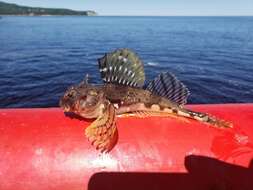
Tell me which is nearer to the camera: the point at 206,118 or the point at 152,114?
the point at 206,118

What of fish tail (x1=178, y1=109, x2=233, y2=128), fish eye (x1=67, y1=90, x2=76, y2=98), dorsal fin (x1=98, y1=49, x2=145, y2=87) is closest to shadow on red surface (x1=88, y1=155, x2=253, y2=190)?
fish tail (x1=178, y1=109, x2=233, y2=128)

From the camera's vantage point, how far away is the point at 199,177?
436 centimetres

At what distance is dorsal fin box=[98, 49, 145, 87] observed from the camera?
554cm

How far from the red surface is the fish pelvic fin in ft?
0.29

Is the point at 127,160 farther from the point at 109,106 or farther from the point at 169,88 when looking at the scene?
the point at 169,88

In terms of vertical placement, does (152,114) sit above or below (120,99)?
below

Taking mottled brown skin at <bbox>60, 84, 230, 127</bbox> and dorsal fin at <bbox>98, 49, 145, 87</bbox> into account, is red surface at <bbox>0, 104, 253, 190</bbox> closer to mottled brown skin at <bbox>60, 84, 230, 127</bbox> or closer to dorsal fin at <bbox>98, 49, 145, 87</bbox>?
mottled brown skin at <bbox>60, 84, 230, 127</bbox>

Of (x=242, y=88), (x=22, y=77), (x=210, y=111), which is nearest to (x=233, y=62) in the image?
(x=242, y=88)

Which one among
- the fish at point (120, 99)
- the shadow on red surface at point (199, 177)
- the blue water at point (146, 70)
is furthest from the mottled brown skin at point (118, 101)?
the blue water at point (146, 70)

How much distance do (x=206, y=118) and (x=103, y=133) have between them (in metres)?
1.54

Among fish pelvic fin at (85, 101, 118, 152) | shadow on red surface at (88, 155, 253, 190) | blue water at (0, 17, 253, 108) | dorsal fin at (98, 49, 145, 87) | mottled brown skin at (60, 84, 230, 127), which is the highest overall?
dorsal fin at (98, 49, 145, 87)

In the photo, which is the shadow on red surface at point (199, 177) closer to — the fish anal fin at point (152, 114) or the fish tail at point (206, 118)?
the fish tail at point (206, 118)

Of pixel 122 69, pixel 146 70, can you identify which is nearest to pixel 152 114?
pixel 122 69

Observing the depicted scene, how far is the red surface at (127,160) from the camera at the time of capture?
4266 mm
